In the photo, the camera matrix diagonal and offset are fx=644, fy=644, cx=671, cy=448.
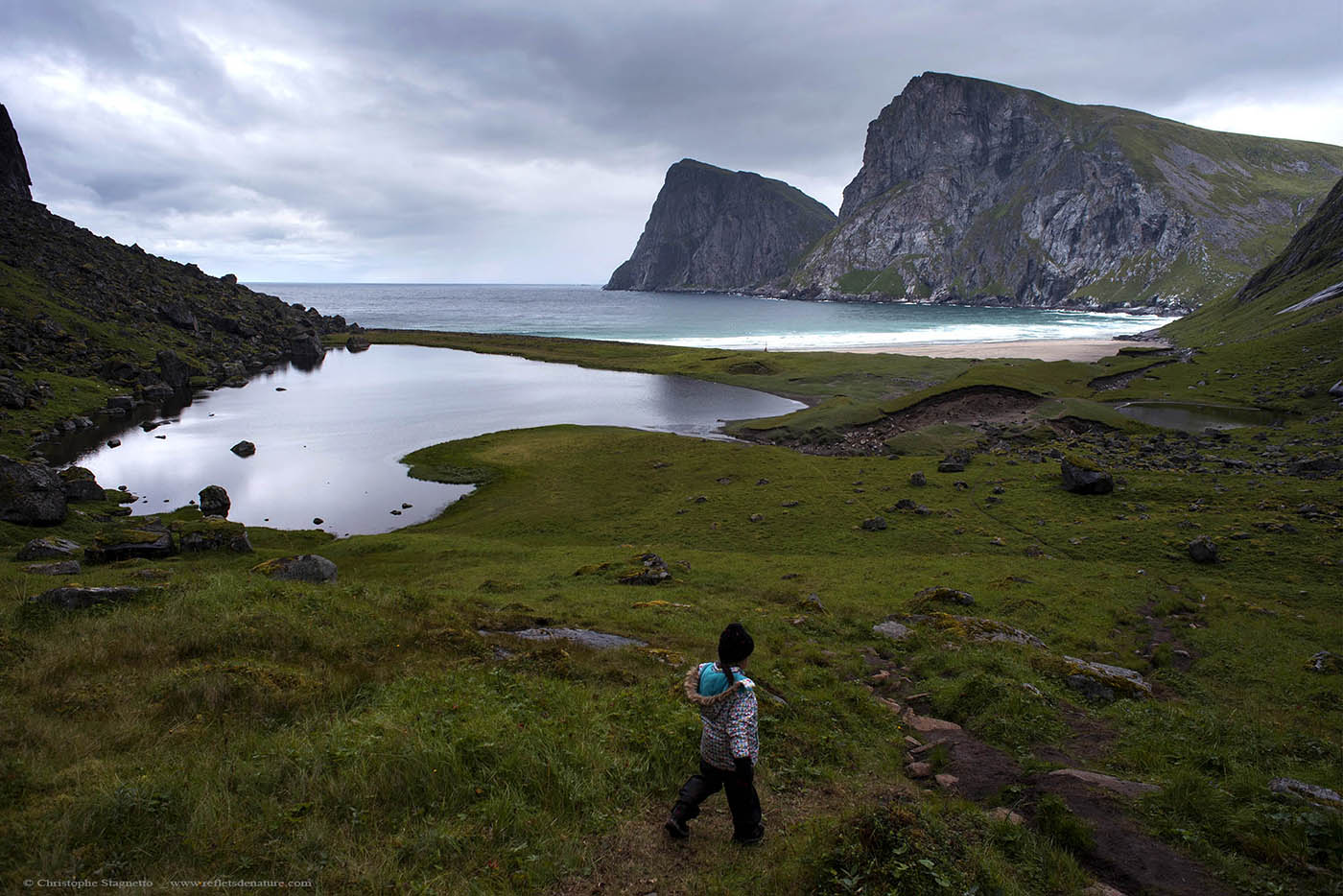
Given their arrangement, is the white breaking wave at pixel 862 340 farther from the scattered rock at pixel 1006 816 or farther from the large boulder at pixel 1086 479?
the scattered rock at pixel 1006 816

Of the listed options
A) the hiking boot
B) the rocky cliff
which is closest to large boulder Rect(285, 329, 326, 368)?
the rocky cliff

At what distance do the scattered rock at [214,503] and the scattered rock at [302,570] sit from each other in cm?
2425

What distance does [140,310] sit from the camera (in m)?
116

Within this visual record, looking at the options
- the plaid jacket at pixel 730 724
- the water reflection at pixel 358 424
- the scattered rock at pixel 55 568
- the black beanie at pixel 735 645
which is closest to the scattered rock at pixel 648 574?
the plaid jacket at pixel 730 724

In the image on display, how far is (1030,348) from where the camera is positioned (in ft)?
467

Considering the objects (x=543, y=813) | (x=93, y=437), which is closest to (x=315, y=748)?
(x=543, y=813)

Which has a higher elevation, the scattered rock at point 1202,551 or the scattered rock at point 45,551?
the scattered rock at point 45,551

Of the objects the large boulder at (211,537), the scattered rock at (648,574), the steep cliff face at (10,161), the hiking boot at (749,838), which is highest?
the steep cliff face at (10,161)

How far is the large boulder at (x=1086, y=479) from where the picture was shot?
3997cm

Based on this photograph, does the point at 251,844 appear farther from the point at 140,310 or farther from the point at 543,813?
the point at 140,310

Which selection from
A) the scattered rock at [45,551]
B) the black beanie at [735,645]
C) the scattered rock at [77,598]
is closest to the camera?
the black beanie at [735,645]

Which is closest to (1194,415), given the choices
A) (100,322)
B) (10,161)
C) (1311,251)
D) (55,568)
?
(55,568)

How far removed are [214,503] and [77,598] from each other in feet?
108

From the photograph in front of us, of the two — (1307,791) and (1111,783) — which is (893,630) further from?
(1307,791)
